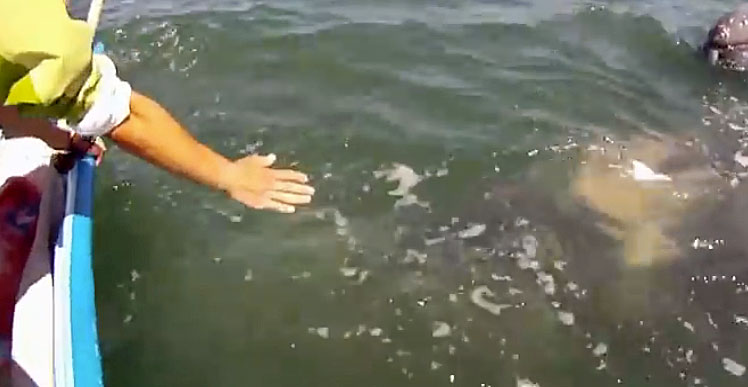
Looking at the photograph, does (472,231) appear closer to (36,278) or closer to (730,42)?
(36,278)

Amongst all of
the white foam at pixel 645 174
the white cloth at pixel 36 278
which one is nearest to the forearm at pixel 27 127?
the white cloth at pixel 36 278

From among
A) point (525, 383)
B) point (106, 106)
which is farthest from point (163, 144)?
point (525, 383)

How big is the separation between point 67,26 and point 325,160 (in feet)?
12.7

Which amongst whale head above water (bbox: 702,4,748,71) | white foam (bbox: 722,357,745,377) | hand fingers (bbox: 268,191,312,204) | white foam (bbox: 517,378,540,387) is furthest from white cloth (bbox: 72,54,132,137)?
whale head above water (bbox: 702,4,748,71)

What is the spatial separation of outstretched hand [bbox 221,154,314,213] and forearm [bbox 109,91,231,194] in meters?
0.05

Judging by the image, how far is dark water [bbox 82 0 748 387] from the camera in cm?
519

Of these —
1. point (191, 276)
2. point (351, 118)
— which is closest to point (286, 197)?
point (191, 276)

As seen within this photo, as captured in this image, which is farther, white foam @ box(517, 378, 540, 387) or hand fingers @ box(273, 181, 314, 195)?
white foam @ box(517, 378, 540, 387)

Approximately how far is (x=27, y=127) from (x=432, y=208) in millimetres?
3148

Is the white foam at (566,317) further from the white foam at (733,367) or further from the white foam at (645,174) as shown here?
the white foam at (645,174)

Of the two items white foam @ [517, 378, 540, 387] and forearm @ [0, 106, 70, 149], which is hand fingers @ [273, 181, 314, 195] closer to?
forearm @ [0, 106, 70, 149]

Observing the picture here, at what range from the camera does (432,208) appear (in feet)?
20.6

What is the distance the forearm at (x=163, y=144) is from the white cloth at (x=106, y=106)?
0.33 feet

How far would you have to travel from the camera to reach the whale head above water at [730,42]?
7.81 m
